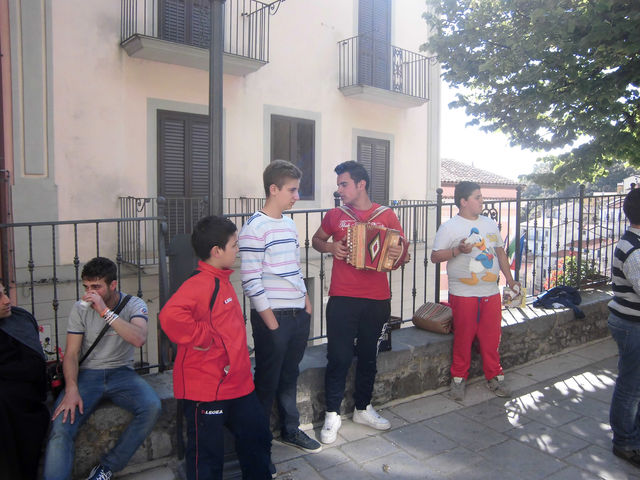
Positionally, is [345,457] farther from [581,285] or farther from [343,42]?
[343,42]

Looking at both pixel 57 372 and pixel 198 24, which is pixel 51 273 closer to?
pixel 198 24

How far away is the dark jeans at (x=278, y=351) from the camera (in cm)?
291

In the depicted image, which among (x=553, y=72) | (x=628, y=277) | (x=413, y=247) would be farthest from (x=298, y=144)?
(x=628, y=277)

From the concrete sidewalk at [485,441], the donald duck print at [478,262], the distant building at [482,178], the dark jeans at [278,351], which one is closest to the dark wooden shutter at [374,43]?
the donald duck print at [478,262]

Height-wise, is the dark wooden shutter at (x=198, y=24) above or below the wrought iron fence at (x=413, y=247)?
above

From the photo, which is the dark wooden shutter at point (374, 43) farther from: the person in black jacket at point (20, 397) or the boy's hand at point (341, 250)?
the person in black jacket at point (20, 397)

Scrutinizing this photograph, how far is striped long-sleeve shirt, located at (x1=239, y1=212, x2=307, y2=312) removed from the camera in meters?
2.80

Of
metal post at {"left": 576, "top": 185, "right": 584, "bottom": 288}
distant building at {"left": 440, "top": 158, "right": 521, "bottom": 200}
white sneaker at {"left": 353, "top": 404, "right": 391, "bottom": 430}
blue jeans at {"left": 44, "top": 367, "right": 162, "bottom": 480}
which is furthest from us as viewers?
distant building at {"left": 440, "top": 158, "right": 521, "bottom": 200}

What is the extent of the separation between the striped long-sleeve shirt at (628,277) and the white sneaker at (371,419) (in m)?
1.67

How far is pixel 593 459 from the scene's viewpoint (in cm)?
317

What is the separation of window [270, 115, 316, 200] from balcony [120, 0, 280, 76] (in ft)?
4.80

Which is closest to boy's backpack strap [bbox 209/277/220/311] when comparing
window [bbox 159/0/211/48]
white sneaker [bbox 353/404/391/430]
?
white sneaker [bbox 353/404/391/430]

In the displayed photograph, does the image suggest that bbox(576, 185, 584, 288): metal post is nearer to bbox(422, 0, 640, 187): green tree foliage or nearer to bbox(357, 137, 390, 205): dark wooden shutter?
bbox(422, 0, 640, 187): green tree foliage

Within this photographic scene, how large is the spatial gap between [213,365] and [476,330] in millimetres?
2342
